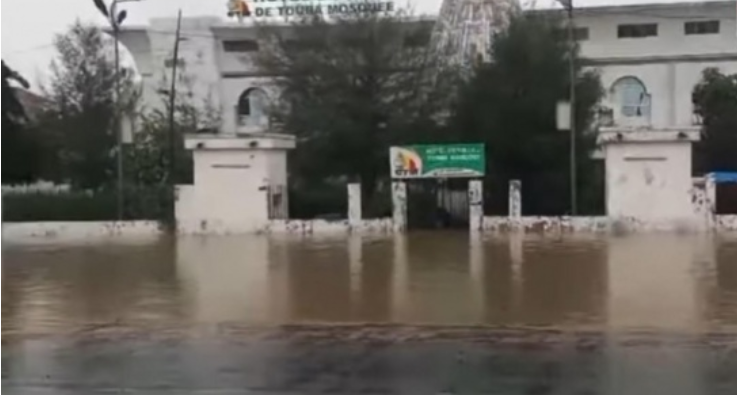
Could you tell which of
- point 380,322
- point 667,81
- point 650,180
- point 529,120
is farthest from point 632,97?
point 380,322

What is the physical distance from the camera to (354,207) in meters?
37.6

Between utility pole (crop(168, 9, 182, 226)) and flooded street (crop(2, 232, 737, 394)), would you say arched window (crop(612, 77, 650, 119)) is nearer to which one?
utility pole (crop(168, 9, 182, 226))

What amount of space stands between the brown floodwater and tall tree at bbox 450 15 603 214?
8665 millimetres

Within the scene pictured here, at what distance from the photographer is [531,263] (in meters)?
24.5

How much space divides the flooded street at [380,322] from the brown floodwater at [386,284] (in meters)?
0.05

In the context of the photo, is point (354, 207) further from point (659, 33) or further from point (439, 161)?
point (659, 33)

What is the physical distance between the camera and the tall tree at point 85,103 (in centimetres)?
5400

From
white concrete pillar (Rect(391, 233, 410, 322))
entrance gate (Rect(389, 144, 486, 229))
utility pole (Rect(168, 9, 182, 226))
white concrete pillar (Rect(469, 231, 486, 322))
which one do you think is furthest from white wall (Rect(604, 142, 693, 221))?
utility pole (Rect(168, 9, 182, 226))

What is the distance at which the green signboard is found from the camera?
3928 centimetres

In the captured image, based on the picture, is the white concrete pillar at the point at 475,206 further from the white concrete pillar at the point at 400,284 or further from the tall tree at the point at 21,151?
the tall tree at the point at 21,151

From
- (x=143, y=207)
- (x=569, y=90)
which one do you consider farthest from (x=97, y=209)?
(x=569, y=90)

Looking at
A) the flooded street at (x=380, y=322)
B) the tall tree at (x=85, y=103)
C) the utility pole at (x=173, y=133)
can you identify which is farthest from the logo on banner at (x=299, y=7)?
the flooded street at (x=380, y=322)

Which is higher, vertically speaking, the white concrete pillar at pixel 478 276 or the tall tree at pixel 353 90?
the tall tree at pixel 353 90

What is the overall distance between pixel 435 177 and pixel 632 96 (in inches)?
1195
